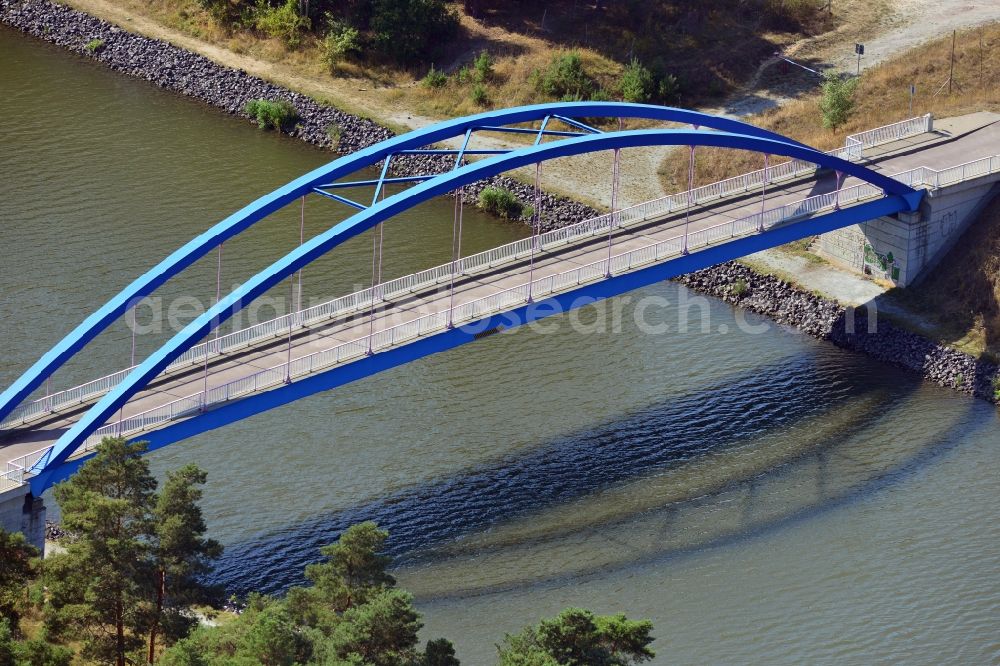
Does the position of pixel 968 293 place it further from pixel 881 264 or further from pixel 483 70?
pixel 483 70

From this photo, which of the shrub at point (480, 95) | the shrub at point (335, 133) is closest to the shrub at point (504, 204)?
the shrub at point (480, 95)

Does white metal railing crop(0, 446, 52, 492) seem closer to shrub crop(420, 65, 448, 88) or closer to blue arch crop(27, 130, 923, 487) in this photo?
blue arch crop(27, 130, 923, 487)

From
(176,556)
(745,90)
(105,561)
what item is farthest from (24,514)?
(745,90)

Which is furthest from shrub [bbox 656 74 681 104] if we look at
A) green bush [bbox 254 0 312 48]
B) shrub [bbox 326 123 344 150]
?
green bush [bbox 254 0 312 48]

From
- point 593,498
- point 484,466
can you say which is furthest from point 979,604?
point 484,466

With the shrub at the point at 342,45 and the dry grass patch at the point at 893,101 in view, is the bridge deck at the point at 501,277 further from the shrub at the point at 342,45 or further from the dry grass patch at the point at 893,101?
the shrub at the point at 342,45
